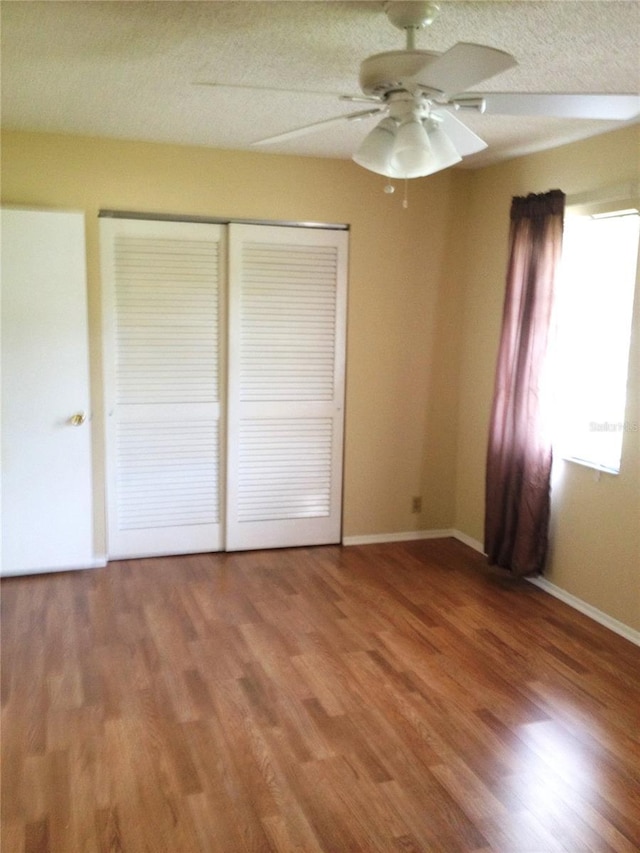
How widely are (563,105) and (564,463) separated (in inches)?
81.9

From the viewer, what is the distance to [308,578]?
4.18 metres

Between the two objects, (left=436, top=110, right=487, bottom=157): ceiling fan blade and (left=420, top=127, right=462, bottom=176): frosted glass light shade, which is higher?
(left=436, top=110, right=487, bottom=157): ceiling fan blade

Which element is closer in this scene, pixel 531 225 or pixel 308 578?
pixel 531 225

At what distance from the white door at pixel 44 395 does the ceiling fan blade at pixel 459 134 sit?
2274 millimetres

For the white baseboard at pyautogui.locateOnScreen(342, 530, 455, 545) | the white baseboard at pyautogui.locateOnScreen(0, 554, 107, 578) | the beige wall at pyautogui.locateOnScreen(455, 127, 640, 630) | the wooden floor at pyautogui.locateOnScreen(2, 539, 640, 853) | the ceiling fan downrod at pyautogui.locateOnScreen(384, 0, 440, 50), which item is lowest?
the wooden floor at pyautogui.locateOnScreen(2, 539, 640, 853)

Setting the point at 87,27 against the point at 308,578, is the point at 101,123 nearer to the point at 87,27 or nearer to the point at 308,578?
the point at 87,27

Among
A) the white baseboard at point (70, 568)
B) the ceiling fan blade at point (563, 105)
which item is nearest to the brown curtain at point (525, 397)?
the ceiling fan blade at point (563, 105)

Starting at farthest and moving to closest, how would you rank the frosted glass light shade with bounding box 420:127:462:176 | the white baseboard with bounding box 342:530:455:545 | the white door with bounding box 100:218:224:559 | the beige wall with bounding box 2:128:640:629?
the white baseboard with bounding box 342:530:455:545 < the white door with bounding box 100:218:224:559 < the beige wall with bounding box 2:128:640:629 < the frosted glass light shade with bounding box 420:127:462:176

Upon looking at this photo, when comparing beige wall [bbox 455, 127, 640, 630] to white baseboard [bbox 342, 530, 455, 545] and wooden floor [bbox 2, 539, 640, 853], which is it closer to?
white baseboard [bbox 342, 530, 455, 545]

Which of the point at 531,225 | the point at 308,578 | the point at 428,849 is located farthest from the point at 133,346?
the point at 428,849

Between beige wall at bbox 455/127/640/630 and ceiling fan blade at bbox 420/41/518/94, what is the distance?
1837 mm

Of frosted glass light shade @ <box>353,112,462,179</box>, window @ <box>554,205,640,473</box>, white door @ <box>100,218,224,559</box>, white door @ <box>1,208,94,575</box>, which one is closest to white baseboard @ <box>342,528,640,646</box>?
window @ <box>554,205,640,473</box>

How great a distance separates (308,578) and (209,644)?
99 centimetres

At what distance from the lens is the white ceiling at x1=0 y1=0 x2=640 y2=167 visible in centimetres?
218
